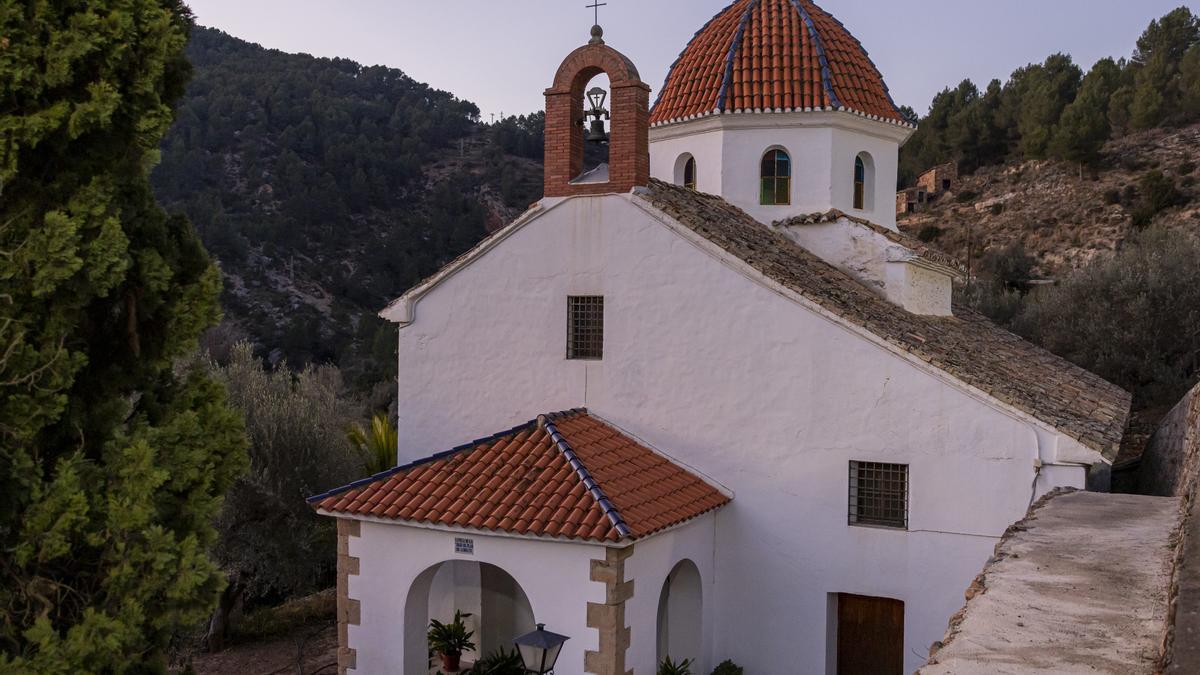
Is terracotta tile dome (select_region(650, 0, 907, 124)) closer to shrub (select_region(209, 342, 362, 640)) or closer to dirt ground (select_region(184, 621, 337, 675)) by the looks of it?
shrub (select_region(209, 342, 362, 640))

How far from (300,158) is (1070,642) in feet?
131

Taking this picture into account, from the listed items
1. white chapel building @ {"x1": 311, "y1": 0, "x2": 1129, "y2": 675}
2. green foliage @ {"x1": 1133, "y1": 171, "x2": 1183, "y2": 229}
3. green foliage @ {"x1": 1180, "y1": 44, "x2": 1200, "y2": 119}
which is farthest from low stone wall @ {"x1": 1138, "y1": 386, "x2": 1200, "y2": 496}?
green foliage @ {"x1": 1180, "y1": 44, "x2": 1200, "y2": 119}

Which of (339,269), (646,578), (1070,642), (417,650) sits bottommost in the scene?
(417,650)

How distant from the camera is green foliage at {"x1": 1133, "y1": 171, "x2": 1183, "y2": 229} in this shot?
35.4 m

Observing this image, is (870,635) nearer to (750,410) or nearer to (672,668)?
(672,668)

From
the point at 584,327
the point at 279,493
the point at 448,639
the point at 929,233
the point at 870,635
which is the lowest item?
the point at 448,639

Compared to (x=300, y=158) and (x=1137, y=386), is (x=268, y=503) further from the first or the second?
(x=300, y=158)

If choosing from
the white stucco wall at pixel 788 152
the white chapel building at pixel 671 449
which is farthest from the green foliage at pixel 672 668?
the white stucco wall at pixel 788 152

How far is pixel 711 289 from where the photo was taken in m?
11.3

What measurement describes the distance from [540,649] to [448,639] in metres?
3.19

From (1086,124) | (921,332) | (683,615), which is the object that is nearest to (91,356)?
(683,615)

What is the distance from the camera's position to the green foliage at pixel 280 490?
49.1 feet

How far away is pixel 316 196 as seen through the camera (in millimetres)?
38656

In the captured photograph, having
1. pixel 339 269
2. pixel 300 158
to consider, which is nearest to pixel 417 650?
pixel 339 269
